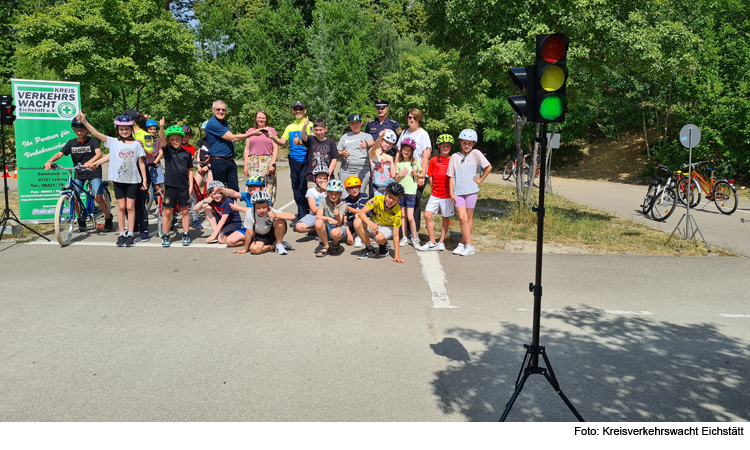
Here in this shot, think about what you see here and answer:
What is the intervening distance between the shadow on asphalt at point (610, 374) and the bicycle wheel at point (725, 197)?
11.0m

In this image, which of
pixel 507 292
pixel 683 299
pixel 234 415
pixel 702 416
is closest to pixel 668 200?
pixel 683 299

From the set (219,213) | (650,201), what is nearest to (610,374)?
(219,213)

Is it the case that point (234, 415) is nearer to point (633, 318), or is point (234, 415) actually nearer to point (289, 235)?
point (633, 318)

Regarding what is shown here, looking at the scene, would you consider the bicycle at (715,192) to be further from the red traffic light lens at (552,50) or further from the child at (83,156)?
the child at (83,156)

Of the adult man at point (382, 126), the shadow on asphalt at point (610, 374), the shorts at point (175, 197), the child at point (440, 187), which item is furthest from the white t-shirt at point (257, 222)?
the shadow on asphalt at point (610, 374)

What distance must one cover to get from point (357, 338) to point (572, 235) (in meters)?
6.62

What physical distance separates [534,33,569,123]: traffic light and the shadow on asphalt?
6.46 feet

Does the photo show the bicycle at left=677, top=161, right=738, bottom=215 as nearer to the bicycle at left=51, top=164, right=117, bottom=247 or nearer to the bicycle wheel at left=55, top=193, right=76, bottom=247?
the bicycle at left=51, top=164, right=117, bottom=247

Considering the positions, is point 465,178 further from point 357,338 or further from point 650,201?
point 650,201

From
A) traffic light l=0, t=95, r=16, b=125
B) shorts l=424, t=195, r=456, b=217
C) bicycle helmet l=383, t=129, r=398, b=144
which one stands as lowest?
shorts l=424, t=195, r=456, b=217

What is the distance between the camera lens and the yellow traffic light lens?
12.4 ft

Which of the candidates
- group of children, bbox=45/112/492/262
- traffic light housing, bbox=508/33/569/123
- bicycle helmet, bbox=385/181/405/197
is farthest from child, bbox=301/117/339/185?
traffic light housing, bbox=508/33/569/123

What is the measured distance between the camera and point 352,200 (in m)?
8.48

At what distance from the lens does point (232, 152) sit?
392 inches
